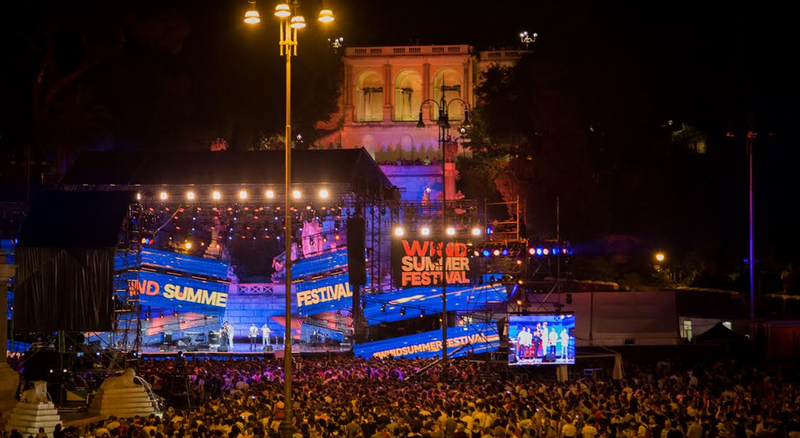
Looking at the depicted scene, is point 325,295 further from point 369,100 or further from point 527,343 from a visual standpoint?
point 369,100

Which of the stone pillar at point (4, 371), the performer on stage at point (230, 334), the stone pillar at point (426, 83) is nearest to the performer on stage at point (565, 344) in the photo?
the stone pillar at point (4, 371)

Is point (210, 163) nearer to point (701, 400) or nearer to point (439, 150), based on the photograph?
point (701, 400)

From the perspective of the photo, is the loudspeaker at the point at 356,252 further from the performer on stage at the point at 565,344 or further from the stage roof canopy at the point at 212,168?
the performer on stage at the point at 565,344

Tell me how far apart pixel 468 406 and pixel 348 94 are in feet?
219

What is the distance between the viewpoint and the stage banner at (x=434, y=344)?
107ft

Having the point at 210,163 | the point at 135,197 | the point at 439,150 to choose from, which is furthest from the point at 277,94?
the point at 439,150

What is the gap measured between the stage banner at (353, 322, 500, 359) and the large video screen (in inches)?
154

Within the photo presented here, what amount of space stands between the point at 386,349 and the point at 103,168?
1214cm

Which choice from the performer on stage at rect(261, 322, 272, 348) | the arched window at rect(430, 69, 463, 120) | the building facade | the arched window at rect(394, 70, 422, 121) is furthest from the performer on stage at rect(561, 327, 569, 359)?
the arched window at rect(394, 70, 422, 121)

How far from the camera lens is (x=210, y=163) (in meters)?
36.7

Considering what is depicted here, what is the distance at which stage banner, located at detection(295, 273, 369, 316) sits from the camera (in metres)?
37.7

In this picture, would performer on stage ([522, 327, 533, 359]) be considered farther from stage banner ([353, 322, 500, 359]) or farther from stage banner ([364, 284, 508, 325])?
stage banner ([364, 284, 508, 325])

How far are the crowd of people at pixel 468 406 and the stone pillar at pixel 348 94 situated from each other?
5569 cm

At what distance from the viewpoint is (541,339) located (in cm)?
2830
